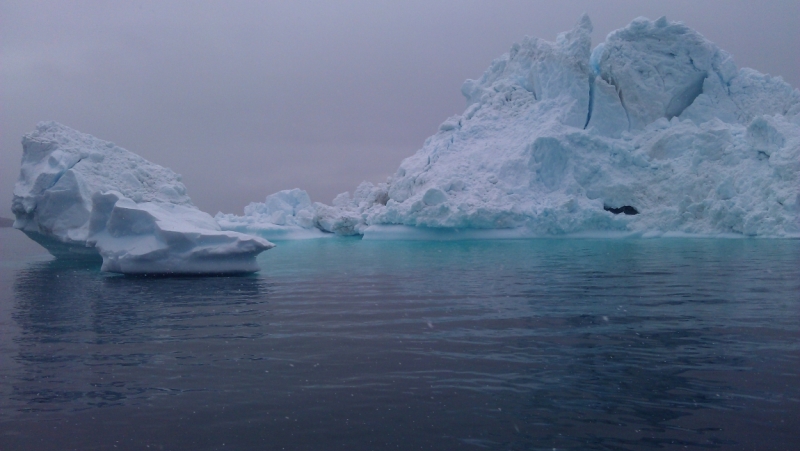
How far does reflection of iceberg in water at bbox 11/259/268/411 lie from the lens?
4.58m

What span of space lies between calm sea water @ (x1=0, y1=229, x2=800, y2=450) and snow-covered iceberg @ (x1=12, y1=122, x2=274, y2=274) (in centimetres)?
263

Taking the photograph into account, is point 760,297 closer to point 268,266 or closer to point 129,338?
point 129,338

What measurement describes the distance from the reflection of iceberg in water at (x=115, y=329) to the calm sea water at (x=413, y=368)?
0.10 feet

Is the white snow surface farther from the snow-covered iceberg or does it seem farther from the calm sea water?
the calm sea water

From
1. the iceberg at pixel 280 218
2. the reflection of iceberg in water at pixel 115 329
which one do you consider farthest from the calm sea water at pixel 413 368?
the iceberg at pixel 280 218

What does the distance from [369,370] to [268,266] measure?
36.8 ft

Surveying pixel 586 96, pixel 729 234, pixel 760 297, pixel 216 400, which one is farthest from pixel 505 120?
pixel 216 400

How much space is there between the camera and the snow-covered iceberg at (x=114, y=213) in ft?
39.7

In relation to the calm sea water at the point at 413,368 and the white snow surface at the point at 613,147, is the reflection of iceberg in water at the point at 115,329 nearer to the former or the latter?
the calm sea water at the point at 413,368

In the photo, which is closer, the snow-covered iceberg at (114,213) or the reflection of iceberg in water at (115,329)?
the reflection of iceberg in water at (115,329)

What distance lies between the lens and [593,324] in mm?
6355

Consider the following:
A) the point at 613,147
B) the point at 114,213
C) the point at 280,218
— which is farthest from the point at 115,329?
the point at 280,218

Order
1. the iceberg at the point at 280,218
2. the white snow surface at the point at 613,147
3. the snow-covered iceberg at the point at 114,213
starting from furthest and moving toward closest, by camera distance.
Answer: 1. the iceberg at the point at 280,218
2. the white snow surface at the point at 613,147
3. the snow-covered iceberg at the point at 114,213

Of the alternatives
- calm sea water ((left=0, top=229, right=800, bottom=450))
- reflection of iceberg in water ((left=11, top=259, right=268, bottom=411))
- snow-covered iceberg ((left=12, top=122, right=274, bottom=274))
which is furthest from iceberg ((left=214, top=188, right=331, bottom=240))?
calm sea water ((left=0, top=229, right=800, bottom=450))
